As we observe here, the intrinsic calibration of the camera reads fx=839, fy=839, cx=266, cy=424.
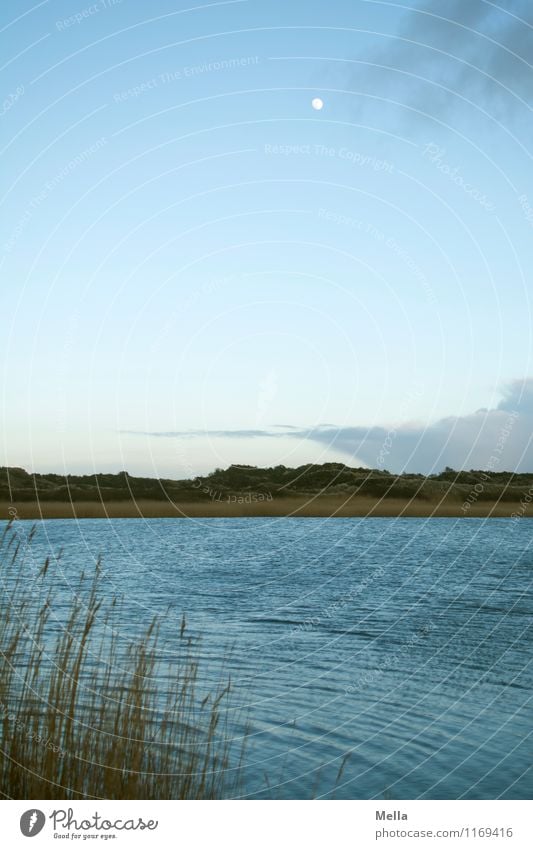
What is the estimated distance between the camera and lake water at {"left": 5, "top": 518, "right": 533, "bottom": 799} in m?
9.06

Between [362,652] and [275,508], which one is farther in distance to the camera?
[275,508]

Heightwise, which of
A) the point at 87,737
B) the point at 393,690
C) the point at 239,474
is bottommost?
the point at 393,690

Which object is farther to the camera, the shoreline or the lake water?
the shoreline

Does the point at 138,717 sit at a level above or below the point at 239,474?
below

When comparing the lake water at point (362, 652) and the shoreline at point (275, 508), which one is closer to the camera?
the lake water at point (362, 652)

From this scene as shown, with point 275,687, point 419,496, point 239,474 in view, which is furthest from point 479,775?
point 419,496

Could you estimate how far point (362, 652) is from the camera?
16.6 m

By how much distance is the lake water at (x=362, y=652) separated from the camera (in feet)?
29.7

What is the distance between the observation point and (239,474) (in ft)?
80.3

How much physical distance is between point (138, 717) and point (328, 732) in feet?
13.5

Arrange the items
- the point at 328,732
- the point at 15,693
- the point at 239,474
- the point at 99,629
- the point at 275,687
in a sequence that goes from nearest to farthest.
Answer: the point at 15,693, the point at 328,732, the point at 275,687, the point at 99,629, the point at 239,474

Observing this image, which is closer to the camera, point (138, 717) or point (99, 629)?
point (138, 717)

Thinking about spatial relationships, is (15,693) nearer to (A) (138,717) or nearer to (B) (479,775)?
(A) (138,717)
